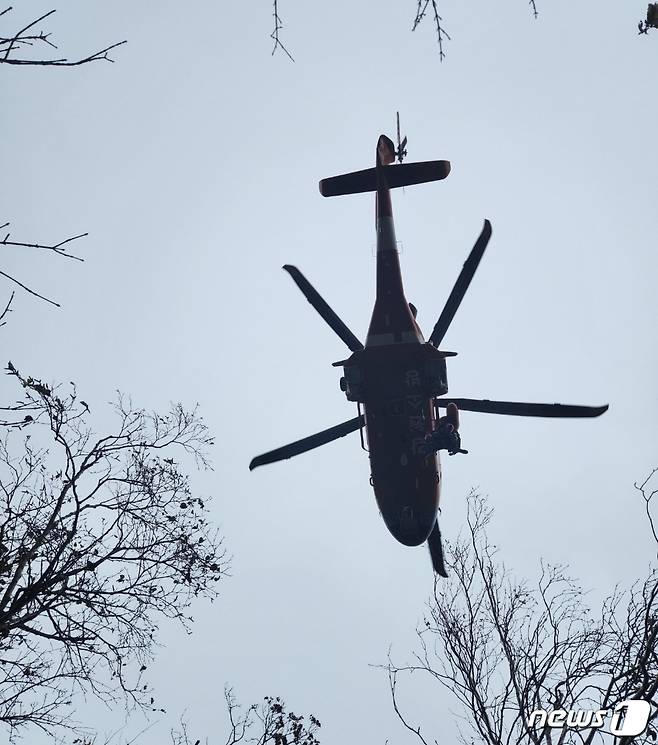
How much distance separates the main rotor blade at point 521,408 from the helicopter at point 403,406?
0.05ft

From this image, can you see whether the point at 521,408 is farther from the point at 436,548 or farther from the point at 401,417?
the point at 436,548

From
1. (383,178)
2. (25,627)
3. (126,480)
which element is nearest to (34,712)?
(25,627)

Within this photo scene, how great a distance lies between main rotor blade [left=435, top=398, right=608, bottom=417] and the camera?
15031mm

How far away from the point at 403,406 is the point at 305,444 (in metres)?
2.14

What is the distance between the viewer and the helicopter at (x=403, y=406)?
1516 centimetres

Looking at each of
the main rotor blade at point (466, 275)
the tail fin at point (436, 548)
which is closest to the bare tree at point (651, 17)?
the main rotor blade at point (466, 275)

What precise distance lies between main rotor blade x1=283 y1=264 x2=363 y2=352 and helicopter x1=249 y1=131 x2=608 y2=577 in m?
0.04

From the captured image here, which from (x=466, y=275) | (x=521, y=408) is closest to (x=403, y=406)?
(x=521, y=408)

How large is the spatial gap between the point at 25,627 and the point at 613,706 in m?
6.54

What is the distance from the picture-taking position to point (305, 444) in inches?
642

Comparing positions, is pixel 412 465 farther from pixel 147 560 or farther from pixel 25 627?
pixel 25 627

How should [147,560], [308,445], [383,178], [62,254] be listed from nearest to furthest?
1. [62,254]
2. [147,560]
3. [308,445]
4. [383,178]

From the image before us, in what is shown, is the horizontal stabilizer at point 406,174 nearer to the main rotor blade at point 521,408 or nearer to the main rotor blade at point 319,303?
the main rotor blade at point 319,303

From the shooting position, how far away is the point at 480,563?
14602 mm
